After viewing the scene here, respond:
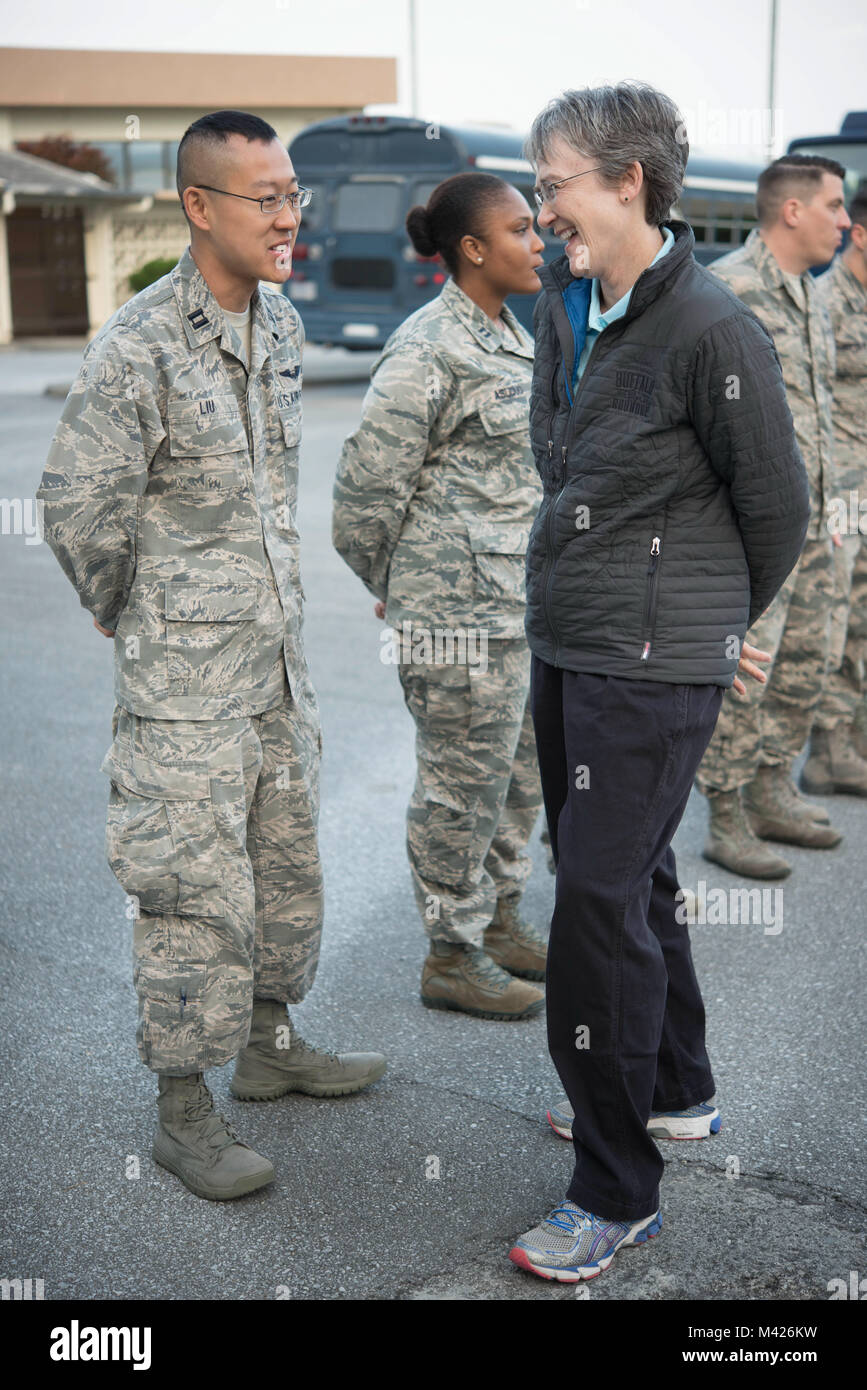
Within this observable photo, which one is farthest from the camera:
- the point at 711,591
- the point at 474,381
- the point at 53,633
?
the point at 53,633

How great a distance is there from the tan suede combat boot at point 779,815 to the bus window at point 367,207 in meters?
13.0

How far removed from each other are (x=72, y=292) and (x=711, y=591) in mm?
32328

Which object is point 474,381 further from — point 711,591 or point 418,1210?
point 418,1210

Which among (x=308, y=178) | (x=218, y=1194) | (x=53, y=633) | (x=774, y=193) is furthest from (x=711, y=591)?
(x=308, y=178)

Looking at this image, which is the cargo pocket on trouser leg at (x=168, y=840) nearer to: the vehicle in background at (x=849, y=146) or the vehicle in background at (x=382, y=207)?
the vehicle in background at (x=849, y=146)

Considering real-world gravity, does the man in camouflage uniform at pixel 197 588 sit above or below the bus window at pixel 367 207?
below

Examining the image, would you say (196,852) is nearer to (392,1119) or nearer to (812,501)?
→ (392,1119)

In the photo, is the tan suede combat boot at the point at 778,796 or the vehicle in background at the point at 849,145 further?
the vehicle in background at the point at 849,145

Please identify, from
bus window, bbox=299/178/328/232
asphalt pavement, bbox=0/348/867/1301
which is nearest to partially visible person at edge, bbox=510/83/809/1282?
asphalt pavement, bbox=0/348/867/1301

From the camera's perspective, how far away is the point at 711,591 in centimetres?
259

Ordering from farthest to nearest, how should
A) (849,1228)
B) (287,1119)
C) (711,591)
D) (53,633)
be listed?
(53,633)
(287,1119)
(849,1228)
(711,591)

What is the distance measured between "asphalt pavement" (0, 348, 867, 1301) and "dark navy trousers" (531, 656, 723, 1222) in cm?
8

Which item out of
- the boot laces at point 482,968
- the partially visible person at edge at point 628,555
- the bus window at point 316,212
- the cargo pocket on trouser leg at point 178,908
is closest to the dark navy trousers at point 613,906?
the partially visible person at edge at point 628,555

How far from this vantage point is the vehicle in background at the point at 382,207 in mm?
16250
